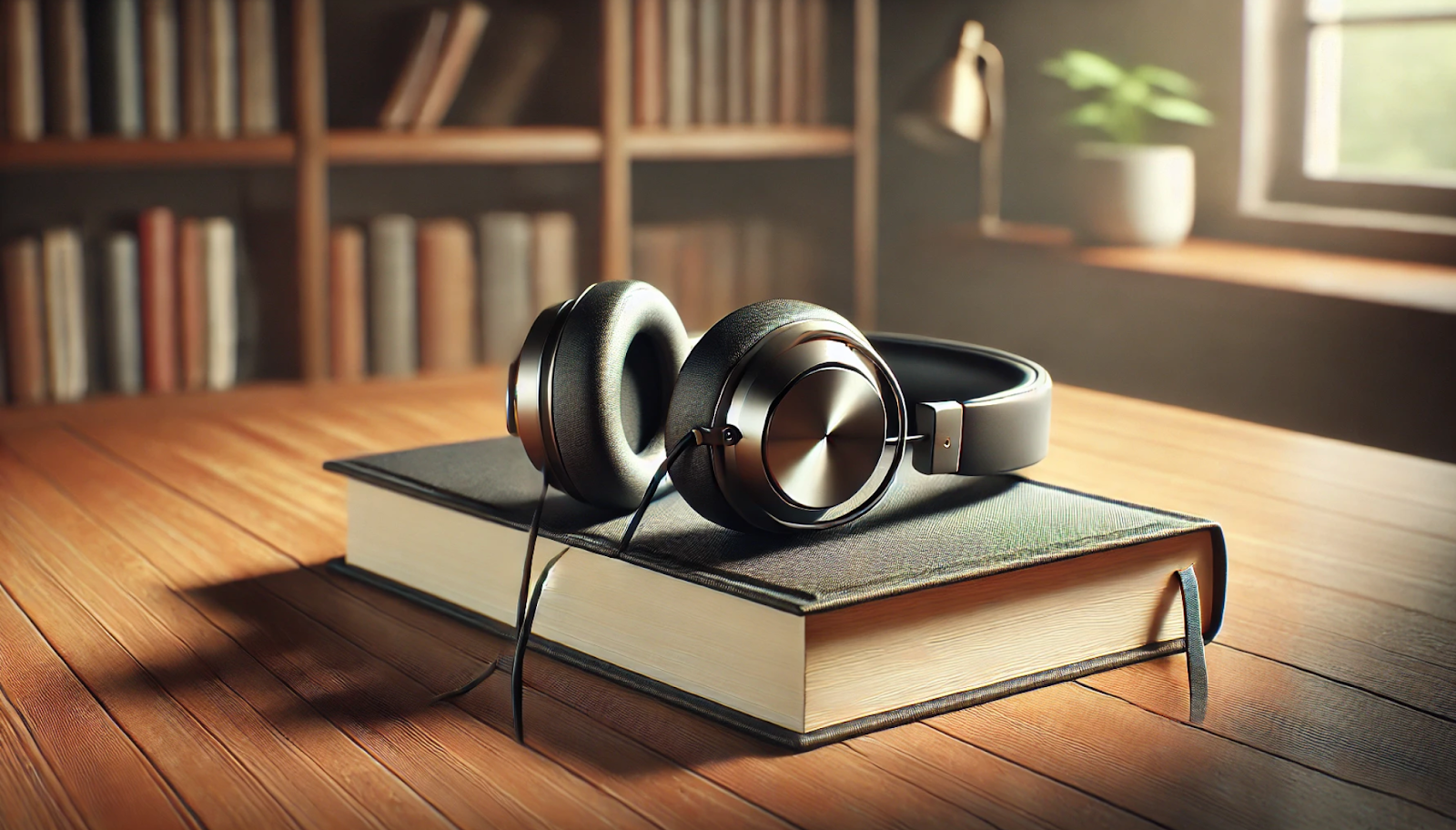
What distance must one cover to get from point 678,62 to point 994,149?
626 millimetres

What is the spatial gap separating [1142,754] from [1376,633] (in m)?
0.27

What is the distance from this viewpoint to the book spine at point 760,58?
249cm

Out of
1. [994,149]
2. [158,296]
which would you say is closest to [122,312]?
[158,296]

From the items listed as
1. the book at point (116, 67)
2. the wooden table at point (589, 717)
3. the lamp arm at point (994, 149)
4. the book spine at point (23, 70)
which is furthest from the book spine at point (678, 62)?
the wooden table at point (589, 717)

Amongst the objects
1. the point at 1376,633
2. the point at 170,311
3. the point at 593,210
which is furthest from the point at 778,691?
the point at 593,210

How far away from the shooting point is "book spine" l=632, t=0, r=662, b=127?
2.36 m

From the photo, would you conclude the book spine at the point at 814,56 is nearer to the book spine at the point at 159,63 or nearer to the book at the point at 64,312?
the book spine at the point at 159,63

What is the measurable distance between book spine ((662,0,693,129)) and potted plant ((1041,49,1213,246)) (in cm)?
59

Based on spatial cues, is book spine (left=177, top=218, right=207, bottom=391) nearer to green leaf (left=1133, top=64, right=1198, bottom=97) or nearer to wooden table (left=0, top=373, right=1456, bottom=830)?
wooden table (left=0, top=373, right=1456, bottom=830)

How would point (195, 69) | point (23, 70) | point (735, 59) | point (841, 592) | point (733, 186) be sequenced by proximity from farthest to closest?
1. point (733, 186)
2. point (735, 59)
3. point (195, 69)
4. point (23, 70)
5. point (841, 592)

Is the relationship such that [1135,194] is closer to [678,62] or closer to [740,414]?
[678,62]

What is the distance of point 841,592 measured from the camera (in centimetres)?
70

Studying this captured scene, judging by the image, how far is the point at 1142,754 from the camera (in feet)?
2.29

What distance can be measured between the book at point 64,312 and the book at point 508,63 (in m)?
0.69
